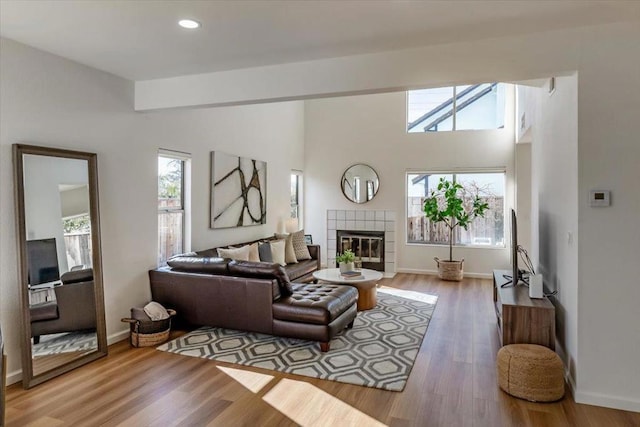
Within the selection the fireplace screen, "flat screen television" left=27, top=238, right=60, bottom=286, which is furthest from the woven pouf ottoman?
the fireplace screen

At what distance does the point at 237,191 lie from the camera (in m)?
5.82

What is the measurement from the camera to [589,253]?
2686 millimetres

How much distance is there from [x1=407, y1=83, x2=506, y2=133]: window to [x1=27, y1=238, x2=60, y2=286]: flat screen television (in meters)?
5.99

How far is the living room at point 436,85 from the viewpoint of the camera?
2637 millimetres

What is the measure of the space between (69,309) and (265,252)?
2.69 meters

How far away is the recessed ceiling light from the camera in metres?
2.59

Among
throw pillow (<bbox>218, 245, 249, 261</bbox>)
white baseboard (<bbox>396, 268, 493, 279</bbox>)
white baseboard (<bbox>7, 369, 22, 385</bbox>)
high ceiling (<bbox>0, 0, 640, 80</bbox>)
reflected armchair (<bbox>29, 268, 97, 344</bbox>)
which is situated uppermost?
high ceiling (<bbox>0, 0, 640, 80</bbox>)

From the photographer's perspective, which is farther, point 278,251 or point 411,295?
point 278,251

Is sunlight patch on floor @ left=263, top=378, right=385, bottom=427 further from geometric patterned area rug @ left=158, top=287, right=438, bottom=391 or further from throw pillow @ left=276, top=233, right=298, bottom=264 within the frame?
throw pillow @ left=276, top=233, right=298, bottom=264

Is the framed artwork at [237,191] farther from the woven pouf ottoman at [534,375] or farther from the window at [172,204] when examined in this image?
the woven pouf ottoman at [534,375]

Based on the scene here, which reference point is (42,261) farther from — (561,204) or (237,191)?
(561,204)

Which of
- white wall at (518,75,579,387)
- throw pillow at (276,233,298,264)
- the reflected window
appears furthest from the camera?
throw pillow at (276,233,298,264)

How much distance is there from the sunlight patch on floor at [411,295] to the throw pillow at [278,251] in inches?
61.6

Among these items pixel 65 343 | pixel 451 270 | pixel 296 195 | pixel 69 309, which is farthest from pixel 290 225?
pixel 65 343
